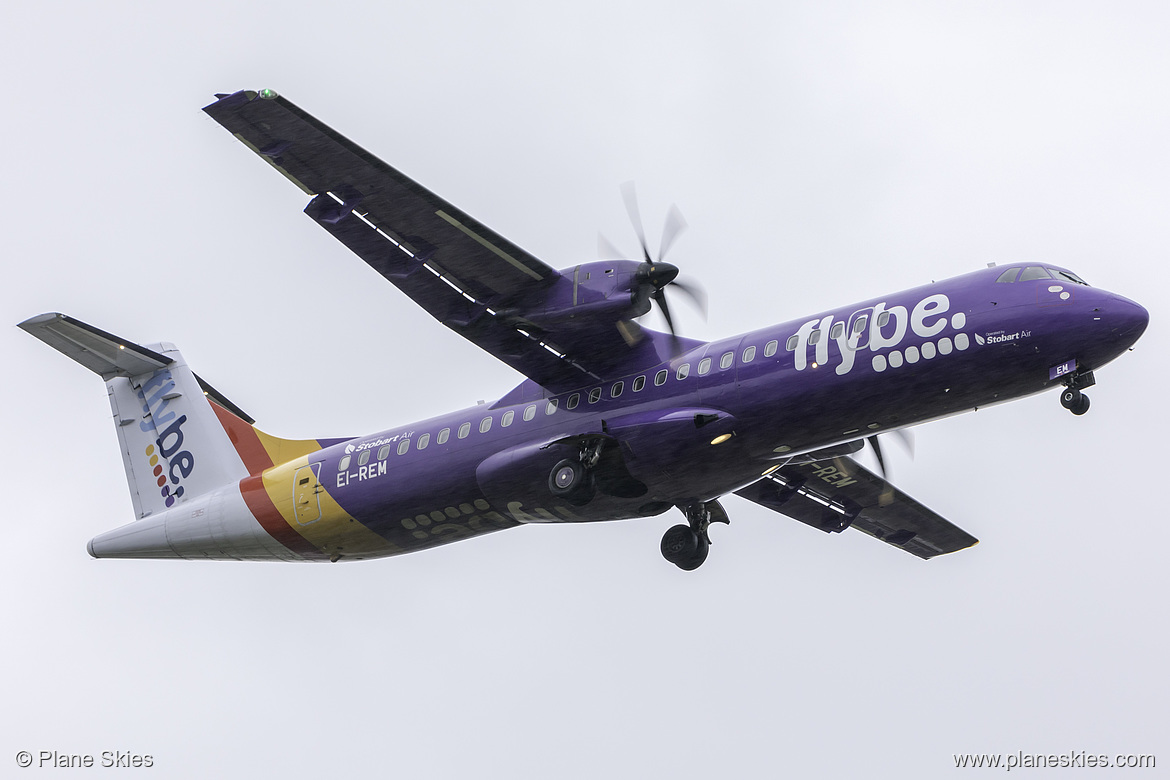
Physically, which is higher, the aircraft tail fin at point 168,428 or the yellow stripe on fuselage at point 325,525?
the aircraft tail fin at point 168,428

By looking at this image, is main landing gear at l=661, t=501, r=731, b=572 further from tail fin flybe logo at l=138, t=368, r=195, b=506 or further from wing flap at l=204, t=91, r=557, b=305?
tail fin flybe logo at l=138, t=368, r=195, b=506

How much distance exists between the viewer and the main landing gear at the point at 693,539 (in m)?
19.4

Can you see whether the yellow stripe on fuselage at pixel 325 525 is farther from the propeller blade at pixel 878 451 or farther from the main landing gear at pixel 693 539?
the propeller blade at pixel 878 451

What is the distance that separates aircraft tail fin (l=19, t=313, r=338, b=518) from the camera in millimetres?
21531

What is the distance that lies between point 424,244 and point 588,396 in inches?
127

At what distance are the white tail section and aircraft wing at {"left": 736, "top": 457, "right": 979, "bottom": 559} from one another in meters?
9.44

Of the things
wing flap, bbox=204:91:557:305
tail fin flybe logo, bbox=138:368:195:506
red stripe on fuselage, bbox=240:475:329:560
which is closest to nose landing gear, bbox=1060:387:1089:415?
wing flap, bbox=204:91:557:305

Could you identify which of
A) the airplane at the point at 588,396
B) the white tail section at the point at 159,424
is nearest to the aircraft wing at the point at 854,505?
the airplane at the point at 588,396

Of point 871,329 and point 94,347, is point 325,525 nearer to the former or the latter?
point 94,347

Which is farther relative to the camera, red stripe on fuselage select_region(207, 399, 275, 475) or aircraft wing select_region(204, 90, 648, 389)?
red stripe on fuselage select_region(207, 399, 275, 475)

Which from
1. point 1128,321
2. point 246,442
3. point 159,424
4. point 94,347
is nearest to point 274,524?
point 246,442

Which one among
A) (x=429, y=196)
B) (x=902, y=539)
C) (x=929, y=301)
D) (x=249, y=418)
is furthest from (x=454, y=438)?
(x=902, y=539)

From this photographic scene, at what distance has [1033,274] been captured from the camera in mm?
15352

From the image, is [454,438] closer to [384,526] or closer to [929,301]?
[384,526]
